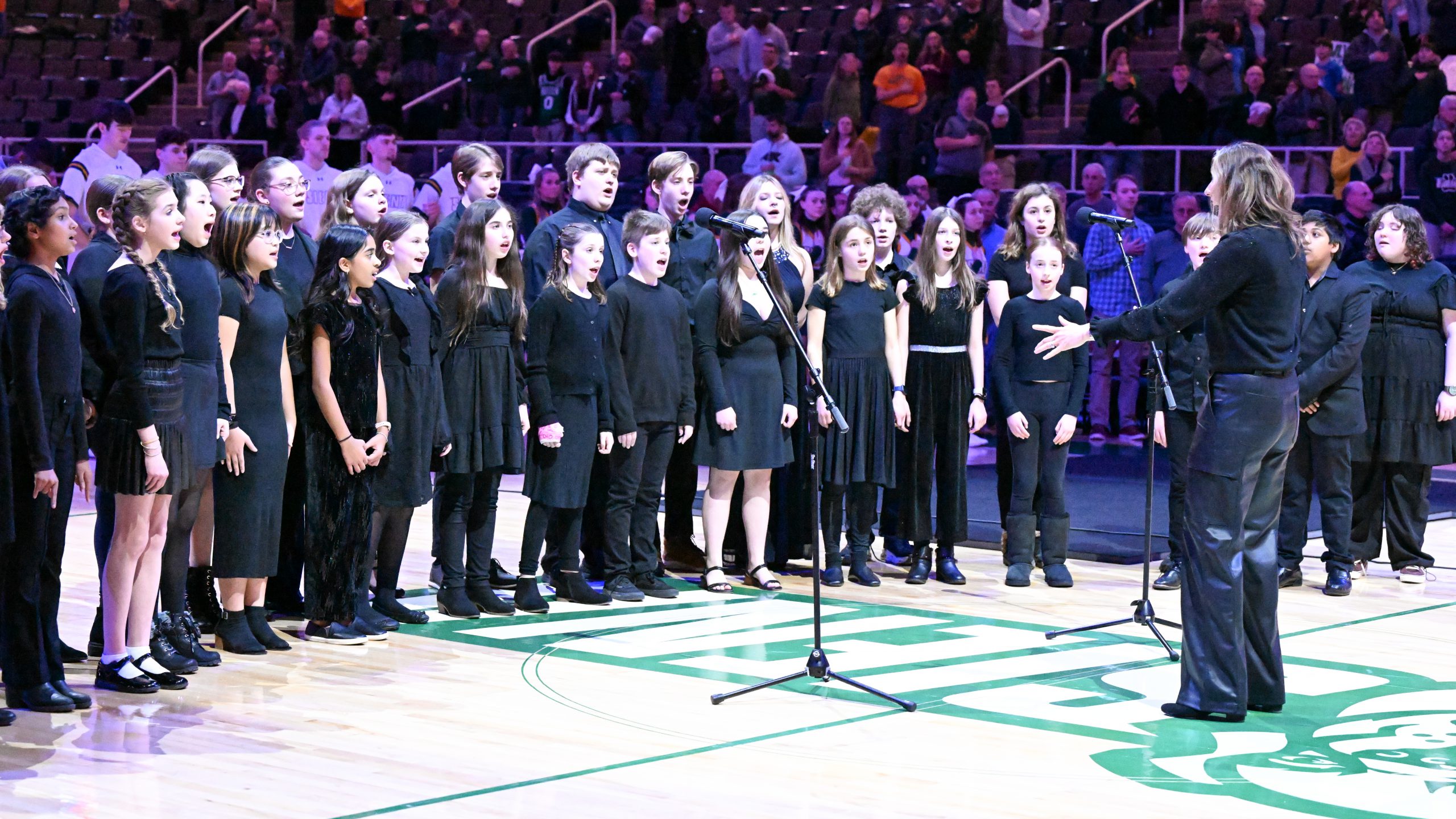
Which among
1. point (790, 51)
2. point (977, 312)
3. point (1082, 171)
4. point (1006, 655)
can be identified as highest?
point (790, 51)

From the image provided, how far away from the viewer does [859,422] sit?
735 cm

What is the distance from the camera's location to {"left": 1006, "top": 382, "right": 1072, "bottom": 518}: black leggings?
7477 millimetres

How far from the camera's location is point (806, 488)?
7.75 m

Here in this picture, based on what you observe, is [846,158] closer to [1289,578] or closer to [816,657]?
[1289,578]

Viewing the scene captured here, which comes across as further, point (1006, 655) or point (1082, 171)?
point (1082, 171)

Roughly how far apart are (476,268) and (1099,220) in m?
2.16

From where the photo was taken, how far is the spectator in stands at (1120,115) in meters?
12.9

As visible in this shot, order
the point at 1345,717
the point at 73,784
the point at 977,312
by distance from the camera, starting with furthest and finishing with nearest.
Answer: the point at 977,312, the point at 1345,717, the point at 73,784

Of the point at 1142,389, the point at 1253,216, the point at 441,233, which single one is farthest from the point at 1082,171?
Answer: the point at 1253,216

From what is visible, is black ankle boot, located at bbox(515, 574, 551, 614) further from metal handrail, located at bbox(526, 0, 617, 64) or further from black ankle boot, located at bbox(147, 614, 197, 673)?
metal handrail, located at bbox(526, 0, 617, 64)

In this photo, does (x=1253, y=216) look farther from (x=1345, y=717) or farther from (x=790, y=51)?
(x=790, y=51)

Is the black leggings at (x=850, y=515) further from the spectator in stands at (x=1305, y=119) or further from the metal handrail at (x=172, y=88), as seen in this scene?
the metal handrail at (x=172, y=88)

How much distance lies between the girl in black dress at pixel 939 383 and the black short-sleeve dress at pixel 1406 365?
5.45ft

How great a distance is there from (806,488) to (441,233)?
1.88 m
